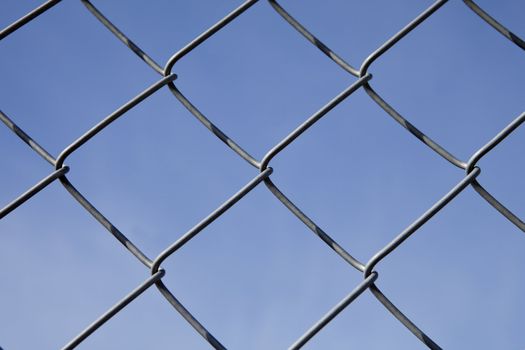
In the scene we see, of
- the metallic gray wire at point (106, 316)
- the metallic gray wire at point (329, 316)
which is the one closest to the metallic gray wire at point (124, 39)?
the metallic gray wire at point (106, 316)

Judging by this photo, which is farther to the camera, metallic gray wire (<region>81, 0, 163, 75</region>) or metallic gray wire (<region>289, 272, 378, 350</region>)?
metallic gray wire (<region>81, 0, 163, 75</region>)

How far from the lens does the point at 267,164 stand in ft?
5.89

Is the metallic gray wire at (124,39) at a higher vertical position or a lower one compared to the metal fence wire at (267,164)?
higher

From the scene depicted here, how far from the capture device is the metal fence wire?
1569mm

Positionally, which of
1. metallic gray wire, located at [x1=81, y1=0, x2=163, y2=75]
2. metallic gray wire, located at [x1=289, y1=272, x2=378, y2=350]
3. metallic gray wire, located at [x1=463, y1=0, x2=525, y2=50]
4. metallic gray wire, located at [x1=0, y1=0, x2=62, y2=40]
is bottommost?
metallic gray wire, located at [x1=289, y1=272, x2=378, y2=350]

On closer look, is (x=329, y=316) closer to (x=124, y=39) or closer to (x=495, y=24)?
(x=495, y=24)

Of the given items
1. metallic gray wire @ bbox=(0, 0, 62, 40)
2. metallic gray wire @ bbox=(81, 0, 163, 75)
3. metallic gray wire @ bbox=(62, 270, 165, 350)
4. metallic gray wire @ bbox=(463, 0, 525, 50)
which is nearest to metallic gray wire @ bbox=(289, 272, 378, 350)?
metallic gray wire @ bbox=(62, 270, 165, 350)

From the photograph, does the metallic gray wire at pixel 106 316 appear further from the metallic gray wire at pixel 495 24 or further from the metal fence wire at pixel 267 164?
the metallic gray wire at pixel 495 24

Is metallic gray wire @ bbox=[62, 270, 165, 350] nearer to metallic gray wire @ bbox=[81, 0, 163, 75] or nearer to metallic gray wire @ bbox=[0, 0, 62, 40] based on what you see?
metallic gray wire @ bbox=[81, 0, 163, 75]

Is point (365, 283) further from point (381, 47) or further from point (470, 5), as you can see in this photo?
point (470, 5)

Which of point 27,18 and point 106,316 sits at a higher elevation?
point 27,18

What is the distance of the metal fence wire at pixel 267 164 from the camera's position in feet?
5.15

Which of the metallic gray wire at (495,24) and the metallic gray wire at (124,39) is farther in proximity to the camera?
the metallic gray wire at (124,39)

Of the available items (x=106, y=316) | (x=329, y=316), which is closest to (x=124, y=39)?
(x=106, y=316)
